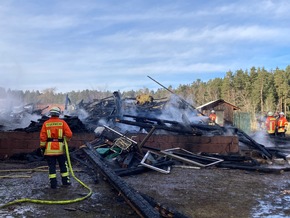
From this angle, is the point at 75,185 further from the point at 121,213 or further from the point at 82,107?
the point at 82,107

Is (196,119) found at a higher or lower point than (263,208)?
higher

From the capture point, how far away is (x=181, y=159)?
945 centimetres

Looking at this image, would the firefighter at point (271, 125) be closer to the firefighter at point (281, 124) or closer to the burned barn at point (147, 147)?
the firefighter at point (281, 124)

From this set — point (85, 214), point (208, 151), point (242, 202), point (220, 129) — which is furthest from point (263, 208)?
point (220, 129)

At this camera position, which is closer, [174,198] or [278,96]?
[174,198]

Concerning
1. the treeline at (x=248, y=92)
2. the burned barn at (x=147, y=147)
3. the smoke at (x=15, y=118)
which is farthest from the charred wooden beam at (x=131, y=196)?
the treeline at (x=248, y=92)

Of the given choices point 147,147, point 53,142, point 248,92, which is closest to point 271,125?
point 147,147

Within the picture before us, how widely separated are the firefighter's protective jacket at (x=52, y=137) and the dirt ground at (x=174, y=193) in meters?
0.80

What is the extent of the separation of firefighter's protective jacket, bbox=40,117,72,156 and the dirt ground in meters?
0.80

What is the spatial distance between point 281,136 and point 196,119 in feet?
19.3

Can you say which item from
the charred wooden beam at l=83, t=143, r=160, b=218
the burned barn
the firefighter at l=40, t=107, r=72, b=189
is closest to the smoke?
the burned barn

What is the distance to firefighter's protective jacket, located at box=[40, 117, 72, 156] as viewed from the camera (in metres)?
6.51

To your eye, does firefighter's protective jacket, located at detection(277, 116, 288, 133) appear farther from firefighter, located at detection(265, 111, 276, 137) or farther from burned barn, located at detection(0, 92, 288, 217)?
burned barn, located at detection(0, 92, 288, 217)

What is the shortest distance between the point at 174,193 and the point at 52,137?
2.85m
